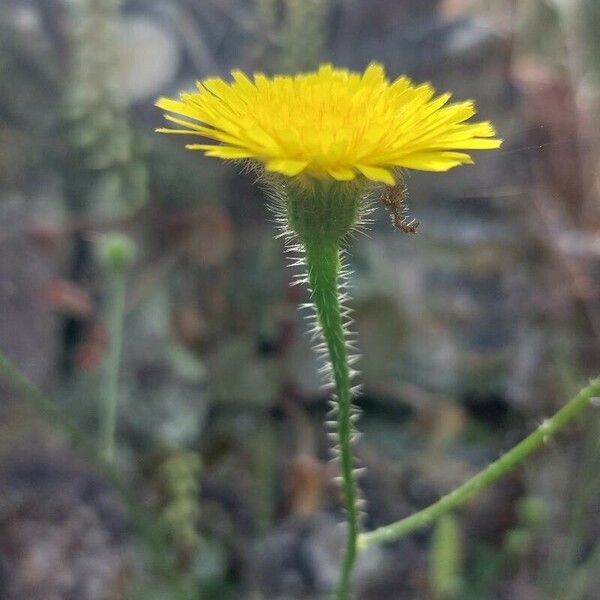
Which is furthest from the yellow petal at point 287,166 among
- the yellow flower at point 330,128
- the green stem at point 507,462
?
the green stem at point 507,462

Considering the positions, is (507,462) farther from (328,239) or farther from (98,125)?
(98,125)

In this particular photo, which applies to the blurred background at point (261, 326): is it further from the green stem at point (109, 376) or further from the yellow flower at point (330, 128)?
the yellow flower at point (330, 128)

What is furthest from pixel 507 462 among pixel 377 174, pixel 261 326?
pixel 261 326

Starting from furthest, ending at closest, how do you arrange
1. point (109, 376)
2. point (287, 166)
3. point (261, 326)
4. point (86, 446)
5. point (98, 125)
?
point (261, 326) < point (98, 125) < point (109, 376) < point (86, 446) < point (287, 166)

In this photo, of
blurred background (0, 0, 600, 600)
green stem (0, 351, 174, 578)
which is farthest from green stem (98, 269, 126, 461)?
green stem (0, 351, 174, 578)

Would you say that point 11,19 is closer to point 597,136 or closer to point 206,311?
point 206,311

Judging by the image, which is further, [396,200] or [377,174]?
[396,200]
